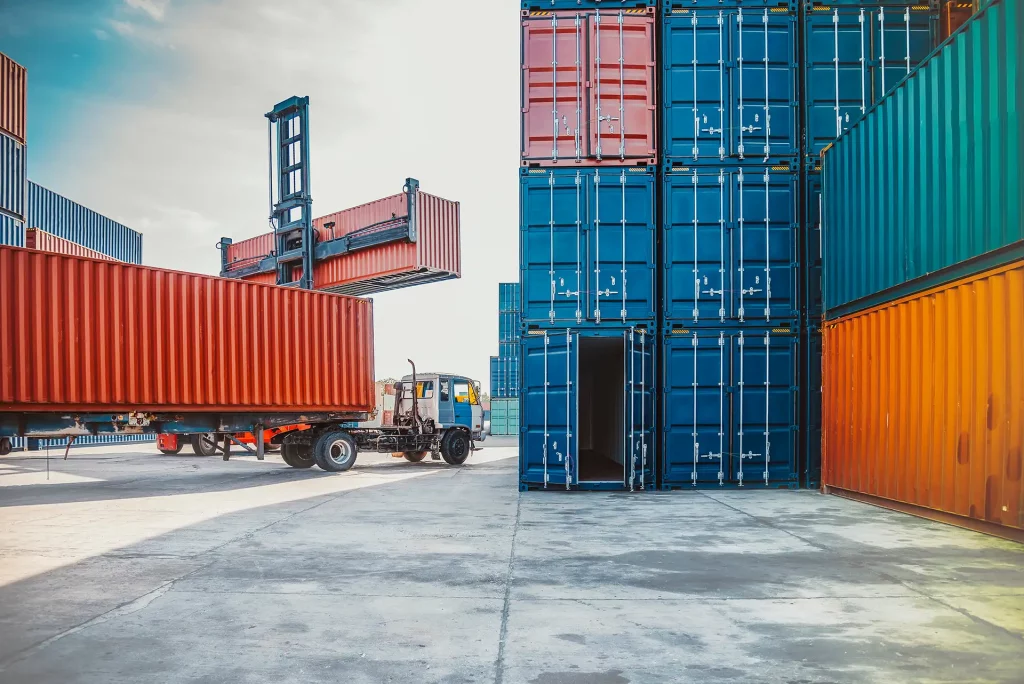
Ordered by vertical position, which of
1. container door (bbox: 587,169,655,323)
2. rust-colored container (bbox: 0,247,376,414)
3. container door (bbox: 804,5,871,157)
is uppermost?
container door (bbox: 804,5,871,157)

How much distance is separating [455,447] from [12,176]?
654 inches

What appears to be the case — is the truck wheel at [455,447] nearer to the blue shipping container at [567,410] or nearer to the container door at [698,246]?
the blue shipping container at [567,410]

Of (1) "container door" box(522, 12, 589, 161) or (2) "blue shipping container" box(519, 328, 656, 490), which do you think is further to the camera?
(1) "container door" box(522, 12, 589, 161)

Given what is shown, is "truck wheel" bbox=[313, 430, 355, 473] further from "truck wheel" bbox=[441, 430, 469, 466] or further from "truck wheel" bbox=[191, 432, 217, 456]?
"truck wheel" bbox=[191, 432, 217, 456]

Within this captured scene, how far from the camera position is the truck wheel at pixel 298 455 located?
1867 cm

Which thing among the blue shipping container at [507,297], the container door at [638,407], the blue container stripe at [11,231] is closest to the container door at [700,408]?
the container door at [638,407]

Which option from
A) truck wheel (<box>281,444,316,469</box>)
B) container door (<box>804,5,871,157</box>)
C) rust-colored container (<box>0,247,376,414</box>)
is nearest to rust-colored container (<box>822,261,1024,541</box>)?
container door (<box>804,5,871,157</box>)

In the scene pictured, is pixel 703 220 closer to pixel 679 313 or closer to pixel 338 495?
pixel 679 313

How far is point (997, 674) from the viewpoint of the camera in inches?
157

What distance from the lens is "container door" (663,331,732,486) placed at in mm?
13266

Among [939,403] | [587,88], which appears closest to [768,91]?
[587,88]

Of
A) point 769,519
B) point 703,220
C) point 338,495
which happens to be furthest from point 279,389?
point 769,519

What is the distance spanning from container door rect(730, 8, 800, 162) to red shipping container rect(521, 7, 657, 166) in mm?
1720

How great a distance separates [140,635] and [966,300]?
923 cm
